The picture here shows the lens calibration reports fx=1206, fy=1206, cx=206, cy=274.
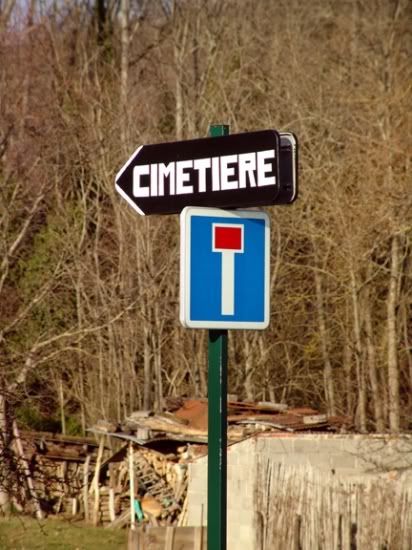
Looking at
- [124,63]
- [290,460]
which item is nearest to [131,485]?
[290,460]

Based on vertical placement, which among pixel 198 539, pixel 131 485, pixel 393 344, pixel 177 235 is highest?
pixel 177 235

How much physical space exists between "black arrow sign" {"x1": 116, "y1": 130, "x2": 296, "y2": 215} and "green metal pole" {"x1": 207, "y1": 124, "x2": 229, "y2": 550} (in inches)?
22.9

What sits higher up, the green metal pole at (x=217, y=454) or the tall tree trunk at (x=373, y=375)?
the green metal pole at (x=217, y=454)

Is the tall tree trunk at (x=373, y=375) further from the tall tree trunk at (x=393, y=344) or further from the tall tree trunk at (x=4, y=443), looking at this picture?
the tall tree trunk at (x=4, y=443)

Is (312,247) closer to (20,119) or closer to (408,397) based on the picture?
(408,397)

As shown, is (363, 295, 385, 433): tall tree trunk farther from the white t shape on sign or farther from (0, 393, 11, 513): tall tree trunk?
the white t shape on sign

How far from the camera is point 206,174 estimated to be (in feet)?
14.6

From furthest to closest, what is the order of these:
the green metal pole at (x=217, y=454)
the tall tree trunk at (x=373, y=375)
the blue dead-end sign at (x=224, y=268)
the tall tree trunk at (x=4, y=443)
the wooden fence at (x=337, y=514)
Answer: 1. the tall tree trunk at (x=373, y=375)
2. the wooden fence at (x=337, y=514)
3. the tall tree trunk at (x=4, y=443)
4. the blue dead-end sign at (x=224, y=268)
5. the green metal pole at (x=217, y=454)

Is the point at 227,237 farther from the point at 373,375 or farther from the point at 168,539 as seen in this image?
the point at 373,375

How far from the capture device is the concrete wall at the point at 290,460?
14234 millimetres

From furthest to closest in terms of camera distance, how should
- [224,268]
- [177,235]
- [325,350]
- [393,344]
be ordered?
[177,235], [325,350], [393,344], [224,268]

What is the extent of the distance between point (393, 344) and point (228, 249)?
17.2 metres

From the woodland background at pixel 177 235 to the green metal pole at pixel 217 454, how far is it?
52.9 ft

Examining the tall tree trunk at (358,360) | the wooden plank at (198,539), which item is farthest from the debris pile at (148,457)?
the tall tree trunk at (358,360)
